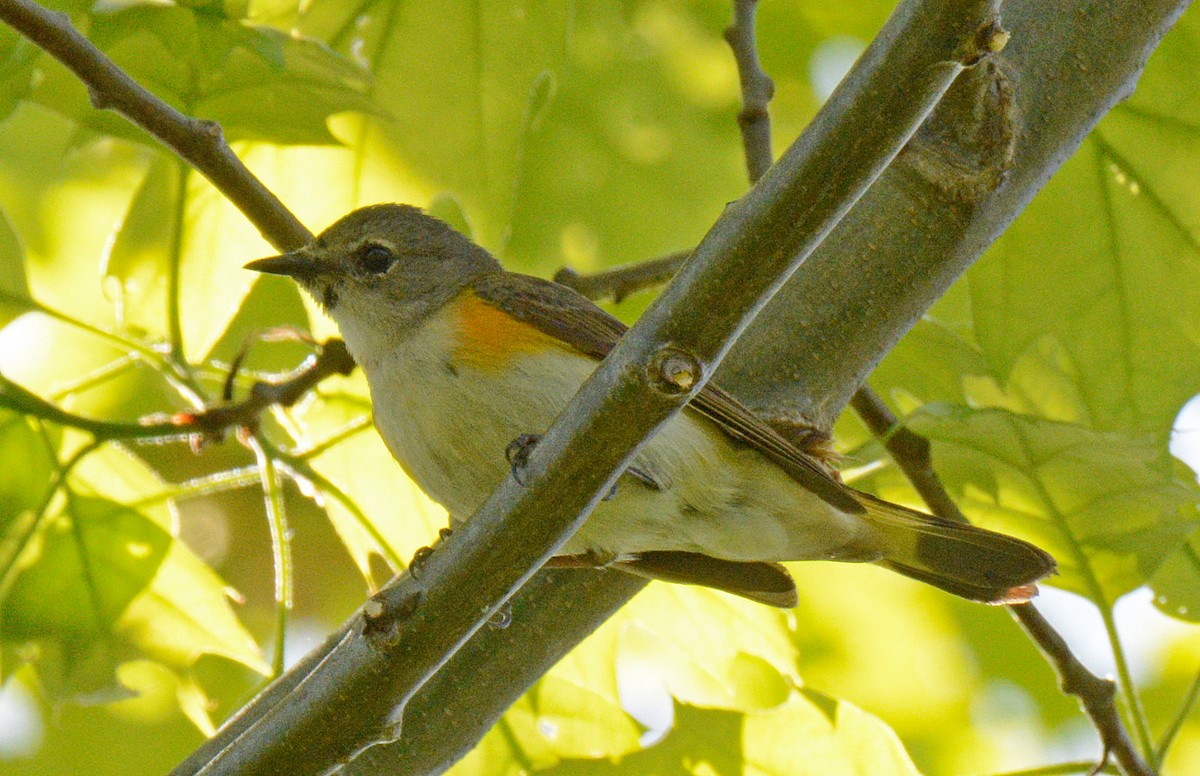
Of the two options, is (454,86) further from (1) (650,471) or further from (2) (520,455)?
(2) (520,455)

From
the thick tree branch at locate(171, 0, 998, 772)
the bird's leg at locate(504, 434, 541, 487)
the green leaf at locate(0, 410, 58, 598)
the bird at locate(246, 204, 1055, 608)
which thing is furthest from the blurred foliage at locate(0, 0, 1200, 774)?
the thick tree branch at locate(171, 0, 998, 772)

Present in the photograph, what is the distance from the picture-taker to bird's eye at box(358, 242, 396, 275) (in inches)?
160

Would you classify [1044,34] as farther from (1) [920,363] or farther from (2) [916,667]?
(2) [916,667]

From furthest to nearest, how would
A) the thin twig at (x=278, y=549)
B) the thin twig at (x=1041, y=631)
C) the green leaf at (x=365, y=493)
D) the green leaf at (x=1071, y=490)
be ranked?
the green leaf at (x=365, y=493) → the thin twig at (x=278, y=549) → the thin twig at (x=1041, y=631) → the green leaf at (x=1071, y=490)

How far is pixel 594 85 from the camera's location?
4.45 m

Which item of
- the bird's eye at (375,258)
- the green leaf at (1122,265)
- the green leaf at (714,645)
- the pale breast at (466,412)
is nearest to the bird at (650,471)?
the pale breast at (466,412)

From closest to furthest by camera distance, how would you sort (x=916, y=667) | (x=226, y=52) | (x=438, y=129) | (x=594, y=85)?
1. (x=226, y=52)
2. (x=438, y=129)
3. (x=594, y=85)
4. (x=916, y=667)

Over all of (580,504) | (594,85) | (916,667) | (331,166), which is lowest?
(580,504)

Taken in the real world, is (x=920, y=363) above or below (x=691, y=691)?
above

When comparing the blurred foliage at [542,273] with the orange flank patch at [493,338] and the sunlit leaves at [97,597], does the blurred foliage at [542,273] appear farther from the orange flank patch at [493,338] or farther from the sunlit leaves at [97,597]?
the orange flank patch at [493,338]

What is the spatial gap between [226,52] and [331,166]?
0.73 m

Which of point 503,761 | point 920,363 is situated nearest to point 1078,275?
point 920,363

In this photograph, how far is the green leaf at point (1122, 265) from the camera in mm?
3416

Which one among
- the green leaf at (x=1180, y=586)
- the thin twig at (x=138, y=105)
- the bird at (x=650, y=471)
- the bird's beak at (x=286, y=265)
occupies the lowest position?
the green leaf at (x=1180, y=586)
